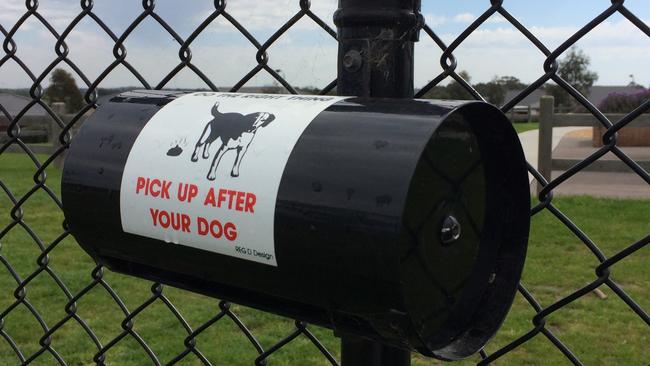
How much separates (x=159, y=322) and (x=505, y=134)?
319cm

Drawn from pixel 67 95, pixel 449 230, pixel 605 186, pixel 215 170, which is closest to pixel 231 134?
pixel 215 170

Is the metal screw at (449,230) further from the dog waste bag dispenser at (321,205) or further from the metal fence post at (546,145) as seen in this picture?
the metal fence post at (546,145)

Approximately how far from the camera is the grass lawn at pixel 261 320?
10.5 feet

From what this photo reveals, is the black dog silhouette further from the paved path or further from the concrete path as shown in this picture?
the concrete path

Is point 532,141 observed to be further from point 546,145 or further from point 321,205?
point 321,205

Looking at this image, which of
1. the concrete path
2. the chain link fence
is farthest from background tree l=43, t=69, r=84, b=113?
the concrete path

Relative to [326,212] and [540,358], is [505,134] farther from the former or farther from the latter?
[540,358]

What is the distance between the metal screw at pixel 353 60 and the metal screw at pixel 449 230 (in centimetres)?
23

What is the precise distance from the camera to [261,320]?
369 centimetres

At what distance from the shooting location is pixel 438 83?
1040 millimetres

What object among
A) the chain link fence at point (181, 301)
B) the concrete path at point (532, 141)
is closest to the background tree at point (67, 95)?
the chain link fence at point (181, 301)

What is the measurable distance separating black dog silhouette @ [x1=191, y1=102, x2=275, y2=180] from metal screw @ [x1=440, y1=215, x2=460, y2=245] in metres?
0.23

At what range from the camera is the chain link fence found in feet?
3.25

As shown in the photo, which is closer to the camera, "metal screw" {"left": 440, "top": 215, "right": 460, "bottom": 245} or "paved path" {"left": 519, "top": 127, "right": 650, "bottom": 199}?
"metal screw" {"left": 440, "top": 215, "right": 460, "bottom": 245}
